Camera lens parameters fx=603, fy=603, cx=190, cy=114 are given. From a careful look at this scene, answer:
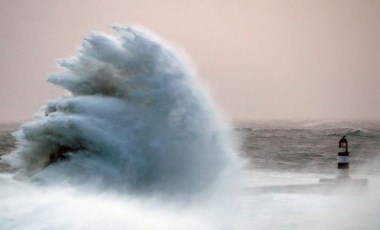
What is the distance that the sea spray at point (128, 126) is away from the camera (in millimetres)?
11506

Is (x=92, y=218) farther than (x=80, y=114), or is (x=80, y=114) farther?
(x=80, y=114)

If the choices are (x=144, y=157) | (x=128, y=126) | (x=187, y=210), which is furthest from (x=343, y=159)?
(x=187, y=210)

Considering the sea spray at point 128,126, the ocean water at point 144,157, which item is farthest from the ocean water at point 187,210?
the sea spray at point 128,126

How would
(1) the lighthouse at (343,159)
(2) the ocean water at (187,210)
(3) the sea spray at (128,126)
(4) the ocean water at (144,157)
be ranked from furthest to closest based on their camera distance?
(1) the lighthouse at (343,159) → (3) the sea spray at (128,126) → (4) the ocean water at (144,157) → (2) the ocean water at (187,210)

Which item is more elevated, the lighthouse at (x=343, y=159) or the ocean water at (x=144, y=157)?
the lighthouse at (x=343, y=159)

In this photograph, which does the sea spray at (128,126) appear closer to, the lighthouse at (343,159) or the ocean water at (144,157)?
the ocean water at (144,157)

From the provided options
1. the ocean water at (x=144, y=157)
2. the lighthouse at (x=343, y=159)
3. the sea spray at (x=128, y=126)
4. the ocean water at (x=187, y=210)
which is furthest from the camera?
the lighthouse at (x=343, y=159)

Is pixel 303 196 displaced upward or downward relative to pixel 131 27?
downward

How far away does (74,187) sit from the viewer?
10172 mm

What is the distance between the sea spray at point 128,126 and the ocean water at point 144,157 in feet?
0.07

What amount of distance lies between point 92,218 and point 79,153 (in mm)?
3006

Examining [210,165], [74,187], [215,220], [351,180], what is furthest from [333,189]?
[74,187]

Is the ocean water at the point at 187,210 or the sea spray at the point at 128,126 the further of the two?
the sea spray at the point at 128,126

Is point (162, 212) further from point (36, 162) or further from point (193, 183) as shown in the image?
point (36, 162)
